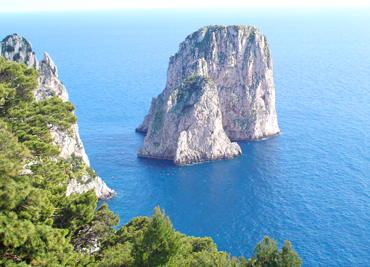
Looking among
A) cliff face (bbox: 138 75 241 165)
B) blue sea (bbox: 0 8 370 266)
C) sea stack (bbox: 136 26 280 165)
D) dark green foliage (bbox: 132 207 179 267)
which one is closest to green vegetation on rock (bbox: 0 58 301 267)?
dark green foliage (bbox: 132 207 179 267)

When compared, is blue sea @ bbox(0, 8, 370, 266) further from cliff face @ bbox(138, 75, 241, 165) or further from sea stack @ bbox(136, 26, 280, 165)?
sea stack @ bbox(136, 26, 280, 165)

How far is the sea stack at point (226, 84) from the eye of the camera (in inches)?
3863

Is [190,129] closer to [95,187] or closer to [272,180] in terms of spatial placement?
[272,180]

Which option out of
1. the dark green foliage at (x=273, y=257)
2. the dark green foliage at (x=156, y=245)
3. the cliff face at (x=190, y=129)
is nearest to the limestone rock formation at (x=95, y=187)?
the cliff face at (x=190, y=129)

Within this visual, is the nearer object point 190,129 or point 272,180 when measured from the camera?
point 272,180

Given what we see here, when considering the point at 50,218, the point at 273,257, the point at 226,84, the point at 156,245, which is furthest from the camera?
the point at 226,84

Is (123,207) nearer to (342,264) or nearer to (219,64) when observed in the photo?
(342,264)

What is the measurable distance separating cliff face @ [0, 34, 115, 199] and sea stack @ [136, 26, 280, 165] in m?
27.0

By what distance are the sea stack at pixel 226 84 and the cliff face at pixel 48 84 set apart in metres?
27.0

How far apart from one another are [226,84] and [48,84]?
2167 inches

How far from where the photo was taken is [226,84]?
110000 millimetres

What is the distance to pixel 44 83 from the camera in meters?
70.6

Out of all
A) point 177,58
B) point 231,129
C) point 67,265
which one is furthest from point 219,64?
point 67,265

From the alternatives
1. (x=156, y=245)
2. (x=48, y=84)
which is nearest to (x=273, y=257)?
(x=156, y=245)
